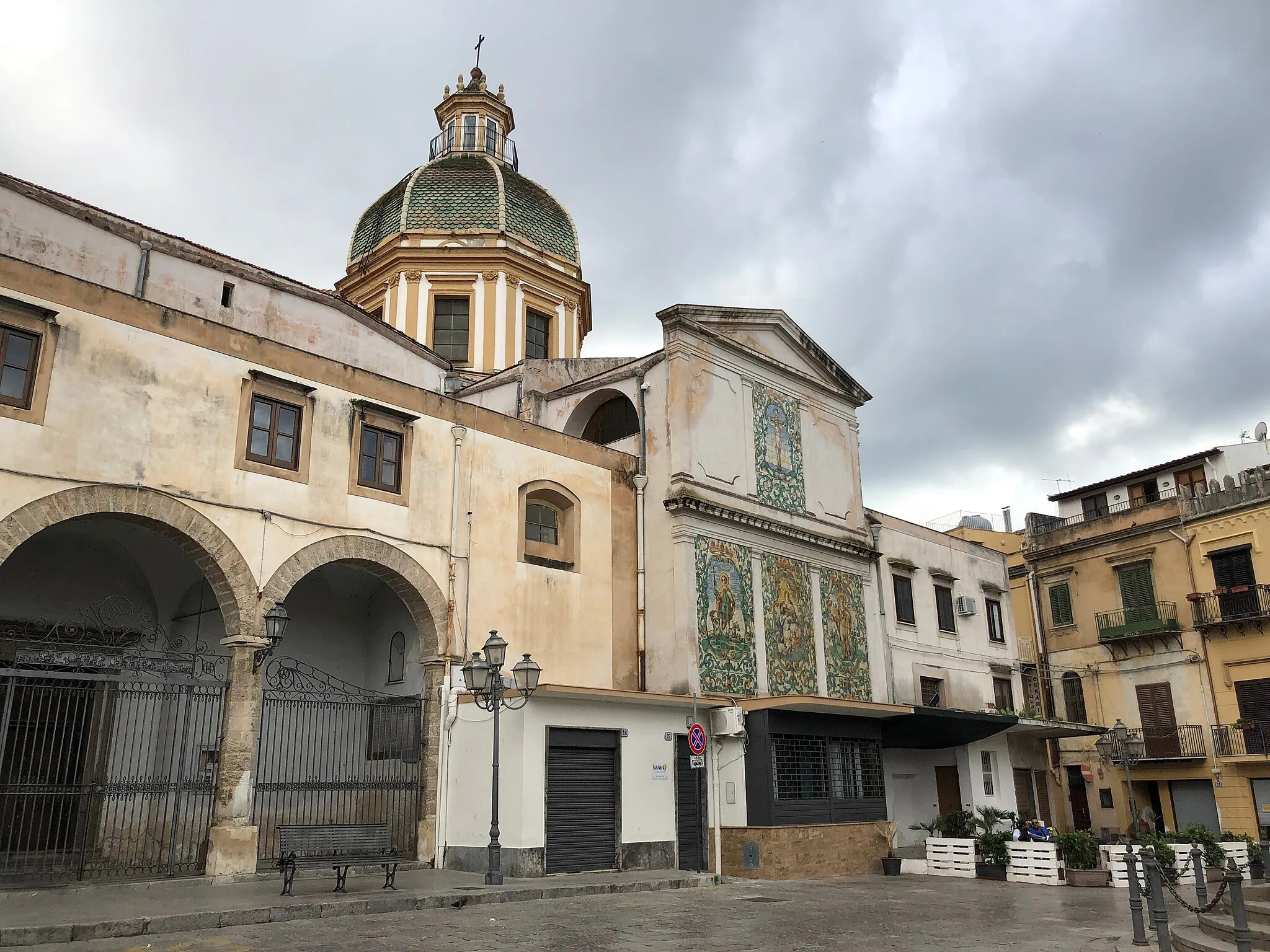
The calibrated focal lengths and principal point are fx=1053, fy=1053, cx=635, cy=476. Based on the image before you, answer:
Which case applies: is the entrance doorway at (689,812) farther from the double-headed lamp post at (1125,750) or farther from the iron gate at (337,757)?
the double-headed lamp post at (1125,750)

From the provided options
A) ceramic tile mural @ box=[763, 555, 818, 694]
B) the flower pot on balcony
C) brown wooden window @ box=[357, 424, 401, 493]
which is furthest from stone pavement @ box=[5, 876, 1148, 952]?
brown wooden window @ box=[357, 424, 401, 493]

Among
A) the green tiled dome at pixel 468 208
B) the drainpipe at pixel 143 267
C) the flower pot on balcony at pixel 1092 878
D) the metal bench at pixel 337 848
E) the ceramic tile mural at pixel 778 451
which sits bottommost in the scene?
the flower pot on balcony at pixel 1092 878

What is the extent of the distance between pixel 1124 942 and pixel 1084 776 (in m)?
22.8

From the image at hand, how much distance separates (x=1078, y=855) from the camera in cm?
1989

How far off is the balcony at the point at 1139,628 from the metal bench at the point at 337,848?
24.6m

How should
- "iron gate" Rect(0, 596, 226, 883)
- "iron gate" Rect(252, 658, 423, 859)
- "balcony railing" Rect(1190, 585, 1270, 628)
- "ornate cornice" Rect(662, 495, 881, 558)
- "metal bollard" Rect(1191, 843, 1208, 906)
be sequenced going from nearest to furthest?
1. "iron gate" Rect(0, 596, 226, 883)
2. "metal bollard" Rect(1191, 843, 1208, 906)
3. "iron gate" Rect(252, 658, 423, 859)
4. "ornate cornice" Rect(662, 495, 881, 558)
5. "balcony railing" Rect(1190, 585, 1270, 628)

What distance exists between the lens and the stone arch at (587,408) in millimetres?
23484

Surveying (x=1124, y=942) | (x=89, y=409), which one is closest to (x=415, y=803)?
(x=89, y=409)

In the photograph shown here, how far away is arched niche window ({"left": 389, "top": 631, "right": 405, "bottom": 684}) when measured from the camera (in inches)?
754

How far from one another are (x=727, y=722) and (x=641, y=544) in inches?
157

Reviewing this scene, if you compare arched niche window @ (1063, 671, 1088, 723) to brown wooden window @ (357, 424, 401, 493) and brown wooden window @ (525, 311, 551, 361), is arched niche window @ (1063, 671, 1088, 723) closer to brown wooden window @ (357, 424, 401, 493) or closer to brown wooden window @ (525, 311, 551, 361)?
brown wooden window @ (525, 311, 551, 361)

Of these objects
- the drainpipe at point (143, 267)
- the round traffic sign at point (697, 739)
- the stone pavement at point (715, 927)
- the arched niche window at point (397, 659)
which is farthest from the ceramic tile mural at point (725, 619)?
the drainpipe at point (143, 267)

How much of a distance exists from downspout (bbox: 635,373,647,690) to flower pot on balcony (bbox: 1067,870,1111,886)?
8646 millimetres

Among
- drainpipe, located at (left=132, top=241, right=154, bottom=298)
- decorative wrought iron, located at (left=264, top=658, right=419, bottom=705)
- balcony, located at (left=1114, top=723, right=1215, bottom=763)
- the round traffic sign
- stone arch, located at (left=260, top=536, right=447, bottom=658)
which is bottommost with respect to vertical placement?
the round traffic sign
